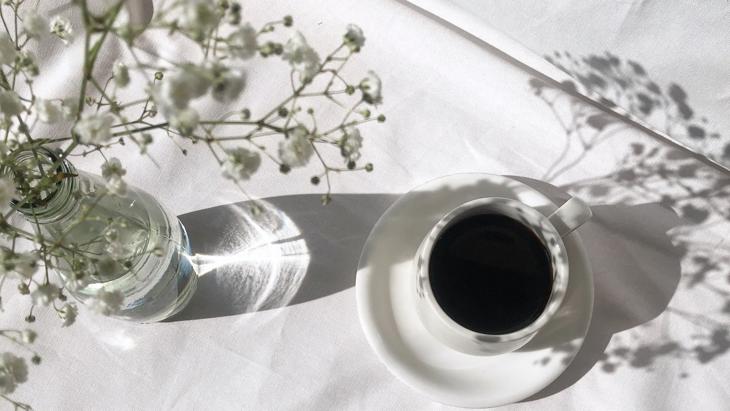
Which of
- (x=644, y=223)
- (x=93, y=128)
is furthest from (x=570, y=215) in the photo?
(x=93, y=128)

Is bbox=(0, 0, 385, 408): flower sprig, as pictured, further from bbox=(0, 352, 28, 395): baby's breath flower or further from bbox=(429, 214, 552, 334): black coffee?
bbox=(429, 214, 552, 334): black coffee

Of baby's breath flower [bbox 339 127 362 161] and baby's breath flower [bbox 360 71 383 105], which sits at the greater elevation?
baby's breath flower [bbox 360 71 383 105]

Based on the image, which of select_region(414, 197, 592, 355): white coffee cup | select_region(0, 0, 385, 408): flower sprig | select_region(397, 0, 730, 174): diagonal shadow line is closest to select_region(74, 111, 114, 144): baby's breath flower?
select_region(0, 0, 385, 408): flower sprig

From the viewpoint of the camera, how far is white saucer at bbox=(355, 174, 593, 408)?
0.56 metres

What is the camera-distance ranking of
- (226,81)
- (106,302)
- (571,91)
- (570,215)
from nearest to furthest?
(226,81), (106,302), (570,215), (571,91)

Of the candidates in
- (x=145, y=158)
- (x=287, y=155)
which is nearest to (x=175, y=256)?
(x=145, y=158)

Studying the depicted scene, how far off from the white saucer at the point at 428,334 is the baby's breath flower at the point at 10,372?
0.86 ft

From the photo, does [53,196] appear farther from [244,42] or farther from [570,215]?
[570,215]

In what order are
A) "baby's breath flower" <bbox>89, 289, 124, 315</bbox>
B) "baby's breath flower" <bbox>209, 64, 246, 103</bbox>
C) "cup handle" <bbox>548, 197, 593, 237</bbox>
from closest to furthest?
"baby's breath flower" <bbox>209, 64, 246, 103</bbox> < "baby's breath flower" <bbox>89, 289, 124, 315</bbox> < "cup handle" <bbox>548, 197, 593, 237</bbox>

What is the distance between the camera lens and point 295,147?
0.36 m

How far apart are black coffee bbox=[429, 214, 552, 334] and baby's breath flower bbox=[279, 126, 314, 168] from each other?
0.19 meters

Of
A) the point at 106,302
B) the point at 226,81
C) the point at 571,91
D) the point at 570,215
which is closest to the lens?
the point at 226,81

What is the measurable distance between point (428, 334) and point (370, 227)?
0.11 metres

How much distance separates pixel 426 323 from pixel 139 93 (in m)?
0.34
